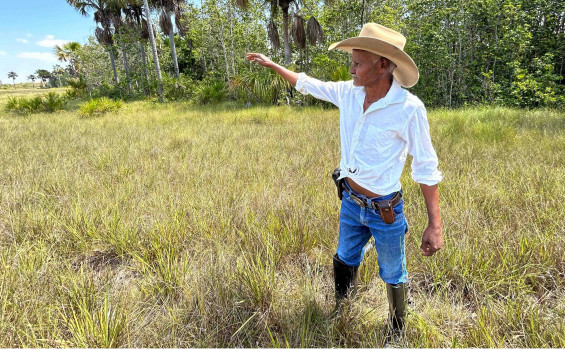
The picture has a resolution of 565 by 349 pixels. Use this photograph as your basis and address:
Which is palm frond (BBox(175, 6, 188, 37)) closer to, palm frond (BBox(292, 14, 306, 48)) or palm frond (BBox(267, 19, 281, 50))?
palm frond (BBox(267, 19, 281, 50))

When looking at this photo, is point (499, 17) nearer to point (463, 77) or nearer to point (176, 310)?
point (463, 77)

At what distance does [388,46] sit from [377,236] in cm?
89

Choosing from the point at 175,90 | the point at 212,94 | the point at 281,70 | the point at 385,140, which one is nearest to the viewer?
the point at 385,140

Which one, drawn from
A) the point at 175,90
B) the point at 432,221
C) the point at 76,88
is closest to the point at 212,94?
the point at 175,90

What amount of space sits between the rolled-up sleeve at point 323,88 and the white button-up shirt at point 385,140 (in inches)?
4.3

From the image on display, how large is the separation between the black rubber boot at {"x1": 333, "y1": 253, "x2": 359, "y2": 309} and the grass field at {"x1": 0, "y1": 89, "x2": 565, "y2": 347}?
0.30 ft

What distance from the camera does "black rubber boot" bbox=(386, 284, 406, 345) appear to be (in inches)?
58.9

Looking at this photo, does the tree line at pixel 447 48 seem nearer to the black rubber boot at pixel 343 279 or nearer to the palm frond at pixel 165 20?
the palm frond at pixel 165 20

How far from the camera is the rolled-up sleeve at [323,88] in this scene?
1.65 m

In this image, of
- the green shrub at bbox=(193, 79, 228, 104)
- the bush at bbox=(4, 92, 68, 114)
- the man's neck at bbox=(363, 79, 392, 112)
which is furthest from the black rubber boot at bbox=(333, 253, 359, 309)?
the bush at bbox=(4, 92, 68, 114)

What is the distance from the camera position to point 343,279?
5.80ft

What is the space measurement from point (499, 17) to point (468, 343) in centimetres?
1554

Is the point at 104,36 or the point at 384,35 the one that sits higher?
the point at 104,36

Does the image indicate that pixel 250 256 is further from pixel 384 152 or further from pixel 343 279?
pixel 384 152
